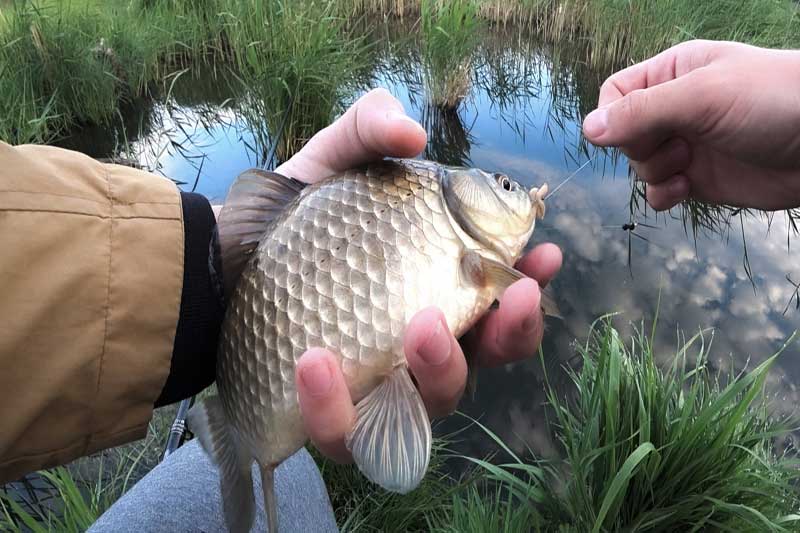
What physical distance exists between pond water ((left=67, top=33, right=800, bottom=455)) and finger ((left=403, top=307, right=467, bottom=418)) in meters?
1.98

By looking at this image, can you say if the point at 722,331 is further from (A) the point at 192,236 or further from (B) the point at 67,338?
(B) the point at 67,338

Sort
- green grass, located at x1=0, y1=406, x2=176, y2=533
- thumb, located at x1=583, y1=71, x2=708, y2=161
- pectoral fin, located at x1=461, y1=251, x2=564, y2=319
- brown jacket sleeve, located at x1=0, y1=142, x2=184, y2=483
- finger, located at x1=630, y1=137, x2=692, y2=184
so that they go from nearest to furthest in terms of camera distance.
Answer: brown jacket sleeve, located at x1=0, y1=142, x2=184, y2=483
pectoral fin, located at x1=461, y1=251, x2=564, y2=319
thumb, located at x1=583, y1=71, x2=708, y2=161
finger, located at x1=630, y1=137, x2=692, y2=184
green grass, located at x1=0, y1=406, x2=176, y2=533

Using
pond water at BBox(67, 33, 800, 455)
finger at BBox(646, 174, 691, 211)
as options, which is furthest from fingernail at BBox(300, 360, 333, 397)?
pond water at BBox(67, 33, 800, 455)

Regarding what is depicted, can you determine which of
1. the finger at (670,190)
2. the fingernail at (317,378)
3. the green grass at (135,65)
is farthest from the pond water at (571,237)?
the fingernail at (317,378)

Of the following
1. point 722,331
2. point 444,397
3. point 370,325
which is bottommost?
point 722,331

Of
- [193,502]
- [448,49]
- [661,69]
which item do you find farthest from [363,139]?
[448,49]

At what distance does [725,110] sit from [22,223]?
6.00 ft

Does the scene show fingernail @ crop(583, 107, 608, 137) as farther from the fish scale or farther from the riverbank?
the riverbank

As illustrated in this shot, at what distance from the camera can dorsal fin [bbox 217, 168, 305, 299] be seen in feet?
4.30

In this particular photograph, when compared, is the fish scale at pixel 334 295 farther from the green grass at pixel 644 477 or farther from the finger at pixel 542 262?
the green grass at pixel 644 477

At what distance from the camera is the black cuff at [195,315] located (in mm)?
1349

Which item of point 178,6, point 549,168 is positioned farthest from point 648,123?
point 178,6

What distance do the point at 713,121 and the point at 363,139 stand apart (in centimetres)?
109

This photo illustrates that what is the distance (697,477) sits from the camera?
1922mm
